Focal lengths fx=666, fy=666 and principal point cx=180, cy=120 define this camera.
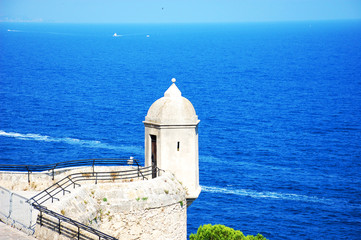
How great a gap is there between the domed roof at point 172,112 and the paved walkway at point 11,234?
8.55m

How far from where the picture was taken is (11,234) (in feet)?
74.7


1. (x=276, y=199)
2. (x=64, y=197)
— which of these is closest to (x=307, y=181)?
(x=276, y=199)

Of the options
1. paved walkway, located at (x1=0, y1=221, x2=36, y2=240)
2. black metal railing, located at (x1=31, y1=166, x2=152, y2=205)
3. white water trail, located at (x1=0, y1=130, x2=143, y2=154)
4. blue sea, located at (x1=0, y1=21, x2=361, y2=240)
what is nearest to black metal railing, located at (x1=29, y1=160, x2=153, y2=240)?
black metal railing, located at (x1=31, y1=166, x2=152, y2=205)

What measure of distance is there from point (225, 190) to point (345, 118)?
49641 millimetres

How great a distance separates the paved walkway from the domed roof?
28.1 feet

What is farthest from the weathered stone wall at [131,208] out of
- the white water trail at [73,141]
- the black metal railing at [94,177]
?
the white water trail at [73,141]

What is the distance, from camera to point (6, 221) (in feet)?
78.9

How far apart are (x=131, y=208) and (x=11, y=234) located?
511cm

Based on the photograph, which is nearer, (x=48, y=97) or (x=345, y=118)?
(x=345, y=118)

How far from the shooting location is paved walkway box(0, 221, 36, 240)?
22359 millimetres

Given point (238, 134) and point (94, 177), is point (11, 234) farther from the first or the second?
point (238, 134)

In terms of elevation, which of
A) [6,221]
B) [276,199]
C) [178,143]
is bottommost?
[276,199]

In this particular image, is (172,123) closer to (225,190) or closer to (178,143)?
(178,143)

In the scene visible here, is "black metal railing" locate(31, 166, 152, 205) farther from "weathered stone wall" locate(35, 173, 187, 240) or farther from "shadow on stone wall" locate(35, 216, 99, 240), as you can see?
"shadow on stone wall" locate(35, 216, 99, 240)
